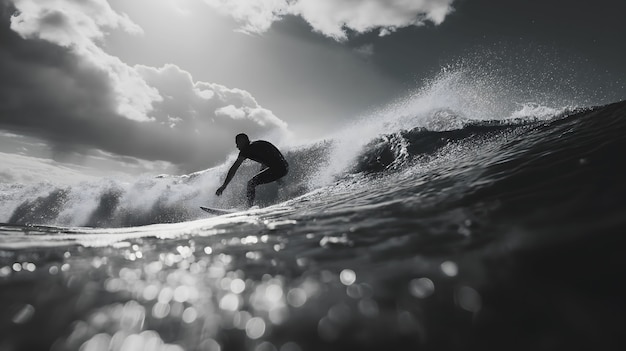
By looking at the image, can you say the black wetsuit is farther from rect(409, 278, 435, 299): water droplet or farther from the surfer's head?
rect(409, 278, 435, 299): water droplet

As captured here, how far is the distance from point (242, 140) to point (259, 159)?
0.71 m

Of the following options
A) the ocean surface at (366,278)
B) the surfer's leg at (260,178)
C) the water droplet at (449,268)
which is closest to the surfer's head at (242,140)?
the surfer's leg at (260,178)

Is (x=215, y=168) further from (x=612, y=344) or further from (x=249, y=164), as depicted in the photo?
(x=612, y=344)

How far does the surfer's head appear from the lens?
769 centimetres

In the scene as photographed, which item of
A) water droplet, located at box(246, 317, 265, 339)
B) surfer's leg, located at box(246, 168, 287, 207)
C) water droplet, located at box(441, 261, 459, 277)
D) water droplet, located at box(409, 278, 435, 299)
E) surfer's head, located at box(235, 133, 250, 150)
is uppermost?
surfer's head, located at box(235, 133, 250, 150)

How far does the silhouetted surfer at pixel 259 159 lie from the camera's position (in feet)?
25.9

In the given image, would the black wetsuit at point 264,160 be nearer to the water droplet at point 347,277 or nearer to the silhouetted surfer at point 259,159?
the silhouetted surfer at point 259,159

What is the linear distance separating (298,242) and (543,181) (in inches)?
71.7

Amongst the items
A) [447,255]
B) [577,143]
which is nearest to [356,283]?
[447,255]

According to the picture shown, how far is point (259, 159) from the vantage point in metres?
8.19

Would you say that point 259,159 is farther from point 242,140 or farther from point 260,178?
point 242,140

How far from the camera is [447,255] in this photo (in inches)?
51.0

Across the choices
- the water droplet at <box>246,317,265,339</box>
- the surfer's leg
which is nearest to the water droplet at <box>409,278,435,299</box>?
the water droplet at <box>246,317,265,339</box>

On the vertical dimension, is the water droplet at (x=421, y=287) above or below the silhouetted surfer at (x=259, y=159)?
below
